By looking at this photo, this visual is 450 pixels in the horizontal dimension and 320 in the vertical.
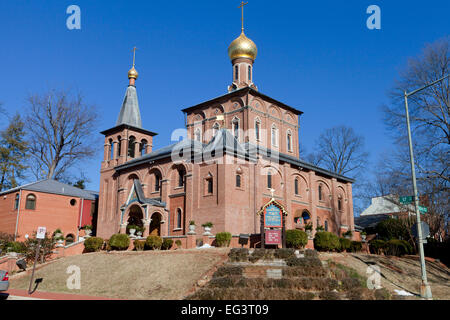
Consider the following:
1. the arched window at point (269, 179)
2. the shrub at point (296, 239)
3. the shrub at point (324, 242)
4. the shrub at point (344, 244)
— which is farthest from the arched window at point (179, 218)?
the shrub at point (344, 244)

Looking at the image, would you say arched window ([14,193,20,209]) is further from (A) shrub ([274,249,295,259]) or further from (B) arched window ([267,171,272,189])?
(A) shrub ([274,249,295,259])

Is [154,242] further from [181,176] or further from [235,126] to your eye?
[235,126]

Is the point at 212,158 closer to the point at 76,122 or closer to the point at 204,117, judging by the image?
the point at 204,117

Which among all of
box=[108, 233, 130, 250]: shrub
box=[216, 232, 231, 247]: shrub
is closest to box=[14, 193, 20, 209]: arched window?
box=[108, 233, 130, 250]: shrub

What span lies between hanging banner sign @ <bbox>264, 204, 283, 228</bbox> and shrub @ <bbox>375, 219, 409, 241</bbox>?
15608mm

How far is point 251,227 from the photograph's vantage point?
2789 centimetres

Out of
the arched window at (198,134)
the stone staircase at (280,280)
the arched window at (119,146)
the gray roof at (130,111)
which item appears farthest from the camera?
the gray roof at (130,111)

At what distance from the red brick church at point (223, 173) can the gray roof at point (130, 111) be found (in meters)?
0.10

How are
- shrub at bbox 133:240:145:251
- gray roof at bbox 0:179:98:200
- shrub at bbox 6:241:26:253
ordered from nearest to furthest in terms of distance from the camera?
→ 1. shrub at bbox 133:240:145:251
2. shrub at bbox 6:241:26:253
3. gray roof at bbox 0:179:98:200

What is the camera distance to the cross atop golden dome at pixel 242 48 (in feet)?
123

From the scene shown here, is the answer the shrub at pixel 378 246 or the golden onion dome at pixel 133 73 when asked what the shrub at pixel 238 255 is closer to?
the shrub at pixel 378 246

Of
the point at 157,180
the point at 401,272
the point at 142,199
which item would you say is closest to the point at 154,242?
the point at 142,199

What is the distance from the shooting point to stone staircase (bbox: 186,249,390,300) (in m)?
13.9

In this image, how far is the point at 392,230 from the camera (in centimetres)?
3522
